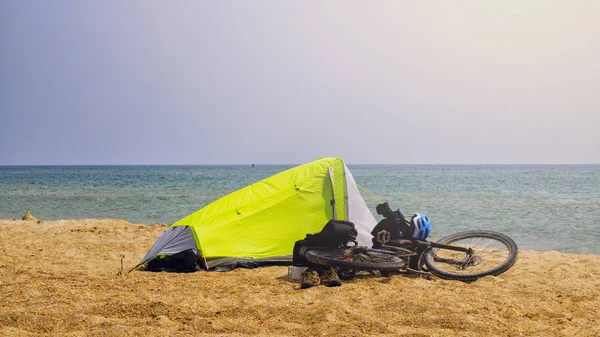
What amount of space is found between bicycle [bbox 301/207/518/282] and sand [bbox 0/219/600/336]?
0.67 ft

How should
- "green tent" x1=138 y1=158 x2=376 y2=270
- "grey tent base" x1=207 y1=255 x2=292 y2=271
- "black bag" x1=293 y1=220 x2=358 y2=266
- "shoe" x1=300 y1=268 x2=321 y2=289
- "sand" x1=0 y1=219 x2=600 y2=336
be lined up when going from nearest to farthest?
"sand" x1=0 y1=219 x2=600 y2=336
"shoe" x1=300 y1=268 x2=321 y2=289
"black bag" x1=293 y1=220 x2=358 y2=266
"grey tent base" x1=207 y1=255 x2=292 y2=271
"green tent" x1=138 y1=158 x2=376 y2=270

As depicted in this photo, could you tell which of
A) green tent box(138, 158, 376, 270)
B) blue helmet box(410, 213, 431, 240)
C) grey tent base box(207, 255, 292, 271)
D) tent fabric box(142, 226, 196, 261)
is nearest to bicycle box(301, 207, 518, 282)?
blue helmet box(410, 213, 431, 240)

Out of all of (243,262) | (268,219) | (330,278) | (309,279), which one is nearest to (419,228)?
(330,278)

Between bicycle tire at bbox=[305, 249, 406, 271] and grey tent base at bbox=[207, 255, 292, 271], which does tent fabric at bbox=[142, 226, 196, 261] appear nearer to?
grey tent base at bbox=[207, 255, 292, 271]

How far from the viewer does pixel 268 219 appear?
826 cm

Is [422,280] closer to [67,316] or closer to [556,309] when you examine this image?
[556,309]

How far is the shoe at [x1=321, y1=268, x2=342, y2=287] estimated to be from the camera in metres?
6.37

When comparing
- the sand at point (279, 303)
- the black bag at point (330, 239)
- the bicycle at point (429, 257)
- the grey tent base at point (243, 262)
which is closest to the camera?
the sand at point (279, 303)

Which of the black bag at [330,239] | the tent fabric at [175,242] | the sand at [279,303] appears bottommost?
the sand at [279,303]

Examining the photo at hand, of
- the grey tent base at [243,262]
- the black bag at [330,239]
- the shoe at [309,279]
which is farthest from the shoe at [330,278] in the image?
the grey tent base at [243,262]

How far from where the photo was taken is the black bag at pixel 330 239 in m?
7.07

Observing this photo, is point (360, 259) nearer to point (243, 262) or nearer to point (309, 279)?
point (309, 279)

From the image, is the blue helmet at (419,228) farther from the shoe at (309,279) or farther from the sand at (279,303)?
the shoe at (309,279)

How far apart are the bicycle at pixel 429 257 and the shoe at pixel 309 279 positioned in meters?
0.19
